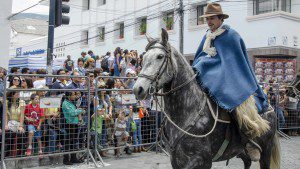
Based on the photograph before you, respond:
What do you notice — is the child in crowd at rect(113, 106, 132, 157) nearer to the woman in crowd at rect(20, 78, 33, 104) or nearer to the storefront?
the woman in crowd at rect(20, 78, 33, 104)

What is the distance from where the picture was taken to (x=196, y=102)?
4316 millimetres

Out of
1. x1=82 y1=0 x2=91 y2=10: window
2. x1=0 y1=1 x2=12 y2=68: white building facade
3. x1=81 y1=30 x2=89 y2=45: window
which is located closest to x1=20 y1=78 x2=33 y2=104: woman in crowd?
x1=0 y1=1 x2=12 y2=68: white building facade

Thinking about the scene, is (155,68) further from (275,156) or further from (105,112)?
(105,112)

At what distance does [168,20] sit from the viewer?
27.5m

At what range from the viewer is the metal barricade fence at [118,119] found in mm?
8797

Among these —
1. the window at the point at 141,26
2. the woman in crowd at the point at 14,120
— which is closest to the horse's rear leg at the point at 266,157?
the woman in crowd at the point at 14,120

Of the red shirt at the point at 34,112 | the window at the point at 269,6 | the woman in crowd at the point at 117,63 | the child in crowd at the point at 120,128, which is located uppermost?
the window at the point at 269,6

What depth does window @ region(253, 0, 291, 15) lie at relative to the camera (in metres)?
21.2

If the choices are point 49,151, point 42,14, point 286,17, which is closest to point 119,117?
point 49,151

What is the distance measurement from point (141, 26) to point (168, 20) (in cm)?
336

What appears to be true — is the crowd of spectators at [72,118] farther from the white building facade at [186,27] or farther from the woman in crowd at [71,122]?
the white building facade at [186,27]

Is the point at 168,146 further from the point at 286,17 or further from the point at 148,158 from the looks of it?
the point at 286,17

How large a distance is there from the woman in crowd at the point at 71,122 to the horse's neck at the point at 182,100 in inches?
168

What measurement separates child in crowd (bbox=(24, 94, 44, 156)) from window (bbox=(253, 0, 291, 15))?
17209mm
